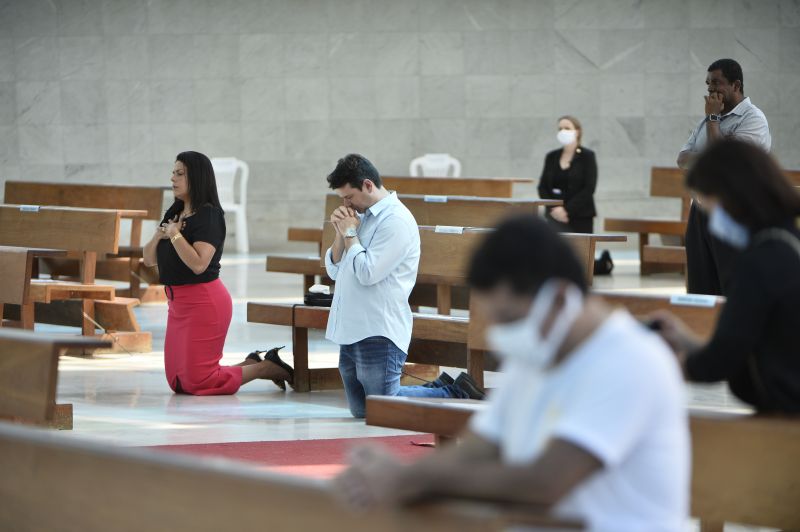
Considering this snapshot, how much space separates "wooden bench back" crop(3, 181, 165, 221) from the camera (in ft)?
34.8

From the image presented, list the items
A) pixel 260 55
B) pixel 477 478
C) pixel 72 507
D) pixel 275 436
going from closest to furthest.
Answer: pixel 477 478 → pixel 72 507 → pixel 275 436 → pixel 260 55

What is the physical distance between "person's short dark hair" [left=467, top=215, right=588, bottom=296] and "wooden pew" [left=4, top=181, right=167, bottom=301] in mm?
8059

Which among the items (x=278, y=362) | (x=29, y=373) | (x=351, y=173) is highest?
(x=351, y=173)

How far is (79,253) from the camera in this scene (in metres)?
8.84

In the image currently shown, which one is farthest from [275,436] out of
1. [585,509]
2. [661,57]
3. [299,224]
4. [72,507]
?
[661,57]

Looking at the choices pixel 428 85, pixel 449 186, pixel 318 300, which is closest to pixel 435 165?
pixel 428 85

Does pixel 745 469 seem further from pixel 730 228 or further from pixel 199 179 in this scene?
pixel 199 179

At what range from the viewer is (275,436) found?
19.1 ft

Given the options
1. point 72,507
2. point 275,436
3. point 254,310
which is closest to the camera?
point 72,507

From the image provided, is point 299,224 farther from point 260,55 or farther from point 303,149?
point 260,55

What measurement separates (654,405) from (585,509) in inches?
8.8

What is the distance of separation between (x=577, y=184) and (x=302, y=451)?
6856mm

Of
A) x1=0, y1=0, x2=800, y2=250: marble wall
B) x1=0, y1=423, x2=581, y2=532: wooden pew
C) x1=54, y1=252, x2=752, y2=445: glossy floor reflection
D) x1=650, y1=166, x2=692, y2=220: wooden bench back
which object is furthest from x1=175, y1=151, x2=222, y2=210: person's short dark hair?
x1=0, y1=0, x2=800, y2=250: marble wall

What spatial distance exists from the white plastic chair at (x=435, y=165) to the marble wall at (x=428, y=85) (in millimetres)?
403
